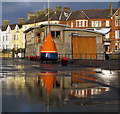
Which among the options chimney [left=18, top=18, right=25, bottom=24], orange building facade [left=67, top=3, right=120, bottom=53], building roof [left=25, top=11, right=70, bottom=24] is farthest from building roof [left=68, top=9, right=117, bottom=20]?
chimney [left=18, top=18, right=25, bottom=24]

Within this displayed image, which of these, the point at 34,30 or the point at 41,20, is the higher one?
the point at 41,20

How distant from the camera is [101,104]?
6.32 m

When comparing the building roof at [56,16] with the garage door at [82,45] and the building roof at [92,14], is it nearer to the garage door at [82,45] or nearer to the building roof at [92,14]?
the building roof at [92,14]

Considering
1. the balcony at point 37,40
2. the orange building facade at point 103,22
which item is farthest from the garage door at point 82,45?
the orange building facade at point 103,22

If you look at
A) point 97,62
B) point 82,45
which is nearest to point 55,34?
point 82,45

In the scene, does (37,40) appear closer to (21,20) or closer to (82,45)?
(82,45)

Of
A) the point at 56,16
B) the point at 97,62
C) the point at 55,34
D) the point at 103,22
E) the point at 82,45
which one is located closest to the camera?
the point at 97,62

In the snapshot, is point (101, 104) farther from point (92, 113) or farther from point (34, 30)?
point (34, 30)

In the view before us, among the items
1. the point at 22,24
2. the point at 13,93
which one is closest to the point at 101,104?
the point at 13,93

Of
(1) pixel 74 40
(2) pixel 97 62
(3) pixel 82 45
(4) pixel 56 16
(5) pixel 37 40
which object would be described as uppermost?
(4) pixel 56 16

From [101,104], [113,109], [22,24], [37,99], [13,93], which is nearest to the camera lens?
[113,109]

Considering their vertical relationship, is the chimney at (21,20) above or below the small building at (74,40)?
above

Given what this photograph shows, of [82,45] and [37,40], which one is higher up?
[37,40]

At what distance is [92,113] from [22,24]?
321ft
